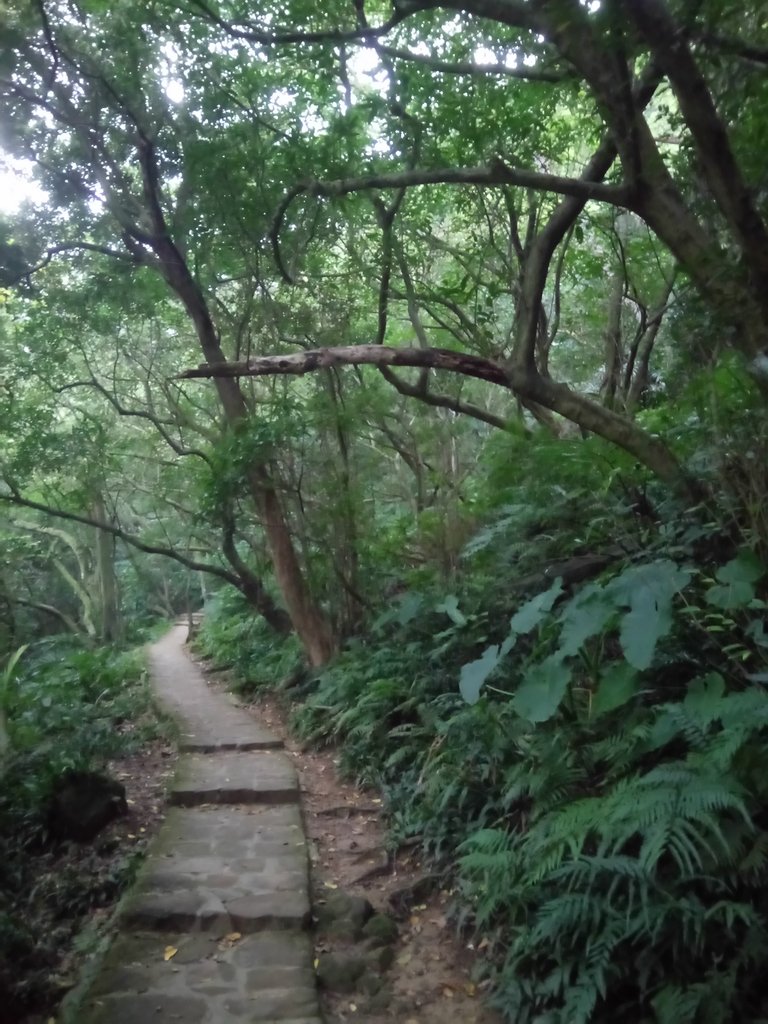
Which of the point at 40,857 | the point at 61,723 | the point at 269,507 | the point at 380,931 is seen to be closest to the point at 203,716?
the point at 61,723

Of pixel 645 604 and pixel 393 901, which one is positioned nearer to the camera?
pixel 645 604

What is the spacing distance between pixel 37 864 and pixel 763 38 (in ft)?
22.3

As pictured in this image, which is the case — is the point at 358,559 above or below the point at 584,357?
below

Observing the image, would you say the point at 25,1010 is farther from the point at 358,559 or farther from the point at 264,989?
the point at 358,559

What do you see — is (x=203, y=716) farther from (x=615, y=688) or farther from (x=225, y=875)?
(x=615, y=688)

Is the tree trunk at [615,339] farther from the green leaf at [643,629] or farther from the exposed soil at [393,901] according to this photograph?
the green leaf at [643,629]

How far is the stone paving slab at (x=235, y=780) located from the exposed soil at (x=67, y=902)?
0.24 meters

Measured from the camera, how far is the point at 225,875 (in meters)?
4.83

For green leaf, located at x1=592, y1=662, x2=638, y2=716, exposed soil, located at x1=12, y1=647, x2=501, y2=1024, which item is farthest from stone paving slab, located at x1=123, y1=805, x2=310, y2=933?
green leaf, located at x1=592, y1=662, x2=638, y2=716

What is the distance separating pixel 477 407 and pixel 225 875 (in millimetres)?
5345

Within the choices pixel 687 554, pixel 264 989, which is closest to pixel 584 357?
pixel 687 554

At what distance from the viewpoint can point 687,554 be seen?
4672 millimetres

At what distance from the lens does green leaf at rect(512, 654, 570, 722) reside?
3.57m

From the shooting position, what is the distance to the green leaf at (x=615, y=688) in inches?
145
